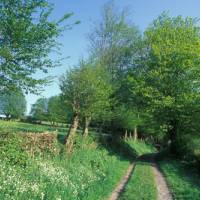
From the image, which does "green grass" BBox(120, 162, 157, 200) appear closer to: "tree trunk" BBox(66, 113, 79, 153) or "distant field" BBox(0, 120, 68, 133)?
"tree trunk" BBox(66, 113, 79, 153)

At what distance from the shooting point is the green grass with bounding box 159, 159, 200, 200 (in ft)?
51.6

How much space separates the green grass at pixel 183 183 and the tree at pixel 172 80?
8804 mm

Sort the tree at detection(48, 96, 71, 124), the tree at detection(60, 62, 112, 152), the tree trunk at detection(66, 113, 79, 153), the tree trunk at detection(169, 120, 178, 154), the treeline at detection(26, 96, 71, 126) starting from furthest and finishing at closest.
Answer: the treeline at detection(26, 96, 71, 126) < the tree trunk at detection(169, 120, 178, 154) < the tree at detection(48, 96, 71, 124) < the tree at detection(60, 62, 112, 152) < the tree trunk at detection(66, 113, 79, 153)

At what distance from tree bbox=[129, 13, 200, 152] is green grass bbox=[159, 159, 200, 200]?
28.9ft

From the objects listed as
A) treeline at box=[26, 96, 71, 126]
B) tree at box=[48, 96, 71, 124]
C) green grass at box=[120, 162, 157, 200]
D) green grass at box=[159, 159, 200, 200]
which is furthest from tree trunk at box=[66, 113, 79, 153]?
treeline at box=[26, 96, 71, 126]

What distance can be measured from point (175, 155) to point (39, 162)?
78.0 feet

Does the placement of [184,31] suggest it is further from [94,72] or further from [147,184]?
[147,184]

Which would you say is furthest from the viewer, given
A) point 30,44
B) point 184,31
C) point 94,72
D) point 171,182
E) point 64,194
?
point 184,31

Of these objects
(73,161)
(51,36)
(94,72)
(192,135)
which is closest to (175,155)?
(192,135)

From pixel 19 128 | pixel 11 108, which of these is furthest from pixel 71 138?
pixel 11 108

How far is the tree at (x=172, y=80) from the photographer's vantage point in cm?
3438

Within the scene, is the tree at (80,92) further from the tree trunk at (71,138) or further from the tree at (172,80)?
the tree at (172,80)

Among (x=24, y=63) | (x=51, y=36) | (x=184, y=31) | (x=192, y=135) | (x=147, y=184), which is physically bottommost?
(x=147, y=184)

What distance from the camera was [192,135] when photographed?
37156 millimetres
